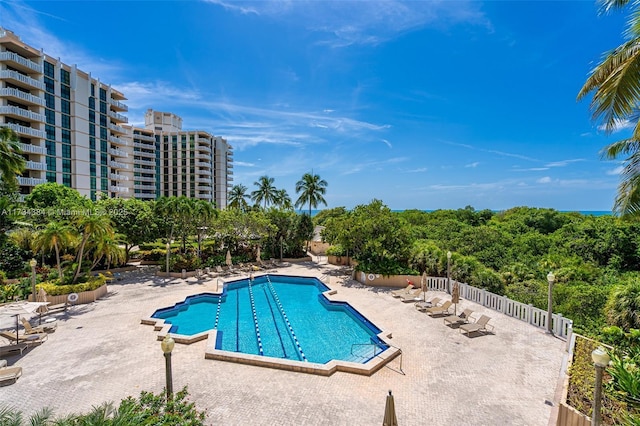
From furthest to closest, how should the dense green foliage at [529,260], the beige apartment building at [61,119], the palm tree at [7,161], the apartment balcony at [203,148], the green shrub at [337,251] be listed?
1. the apartment balcony at [203,148]
2. the beige apartment building at [61,119]
3. the green shrub at [337,251]
4. the dense green foliage at [529,260]
5. the palm tree at [7,161]

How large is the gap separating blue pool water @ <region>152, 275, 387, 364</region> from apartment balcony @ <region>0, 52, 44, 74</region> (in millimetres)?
38972

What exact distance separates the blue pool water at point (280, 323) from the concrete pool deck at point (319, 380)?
149cm

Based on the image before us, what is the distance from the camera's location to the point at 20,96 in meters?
34.7

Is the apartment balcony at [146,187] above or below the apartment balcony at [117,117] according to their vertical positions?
below

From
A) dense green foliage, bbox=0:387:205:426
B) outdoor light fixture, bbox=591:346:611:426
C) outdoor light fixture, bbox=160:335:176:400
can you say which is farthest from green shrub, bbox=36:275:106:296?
outdoor light fixture, bbox=591:346:611:426

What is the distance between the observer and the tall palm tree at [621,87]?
20.9 feet

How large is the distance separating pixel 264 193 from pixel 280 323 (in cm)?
2938

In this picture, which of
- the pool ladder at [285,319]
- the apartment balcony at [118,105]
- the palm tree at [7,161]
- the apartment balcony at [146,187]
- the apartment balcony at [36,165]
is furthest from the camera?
the apartment balcony at [146,187]

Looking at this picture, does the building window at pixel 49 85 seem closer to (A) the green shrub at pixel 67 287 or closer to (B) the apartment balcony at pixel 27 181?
(B) the apartment balcony at pixel 27 181

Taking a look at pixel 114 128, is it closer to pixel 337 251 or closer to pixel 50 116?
pixel 50 116

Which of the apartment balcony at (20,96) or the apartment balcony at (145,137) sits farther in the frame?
the apartment balcony at (145,137)

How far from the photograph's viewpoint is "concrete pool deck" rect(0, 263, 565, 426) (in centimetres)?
706

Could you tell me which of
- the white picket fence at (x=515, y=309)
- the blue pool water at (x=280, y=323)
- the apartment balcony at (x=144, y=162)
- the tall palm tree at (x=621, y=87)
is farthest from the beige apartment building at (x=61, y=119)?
the tall palm tree at (x=621, y=87)

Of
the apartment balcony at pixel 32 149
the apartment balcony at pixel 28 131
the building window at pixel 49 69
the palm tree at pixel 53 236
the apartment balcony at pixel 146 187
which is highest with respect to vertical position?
the building window at pixel 49 69
